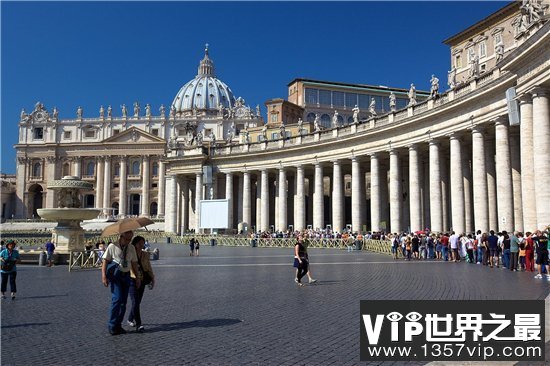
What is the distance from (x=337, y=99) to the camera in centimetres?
9794

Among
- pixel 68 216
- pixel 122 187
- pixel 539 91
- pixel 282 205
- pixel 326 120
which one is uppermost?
Answer: pixel 326 120

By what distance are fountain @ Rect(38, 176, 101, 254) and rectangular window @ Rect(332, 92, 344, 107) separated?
7452 centimetres

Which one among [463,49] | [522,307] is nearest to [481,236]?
[522,307]

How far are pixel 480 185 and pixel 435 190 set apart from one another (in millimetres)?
5201

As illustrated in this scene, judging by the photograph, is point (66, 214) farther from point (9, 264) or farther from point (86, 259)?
point (9, 264)

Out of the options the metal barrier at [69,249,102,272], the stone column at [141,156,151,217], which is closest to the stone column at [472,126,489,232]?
the metal barrier at [69,249,102,272]

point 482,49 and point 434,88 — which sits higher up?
point 482,49

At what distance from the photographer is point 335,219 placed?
47000mm

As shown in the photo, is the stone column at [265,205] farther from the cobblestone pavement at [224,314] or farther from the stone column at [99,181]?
the stone column at [99,181]

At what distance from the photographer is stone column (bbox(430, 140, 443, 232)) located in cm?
3512

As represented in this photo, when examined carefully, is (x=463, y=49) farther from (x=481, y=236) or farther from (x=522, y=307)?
(x=522, y=307)

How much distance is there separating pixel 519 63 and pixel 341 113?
74013 millimetres

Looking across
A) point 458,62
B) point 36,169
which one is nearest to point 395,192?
point 458,62

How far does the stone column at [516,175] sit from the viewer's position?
2791cm
